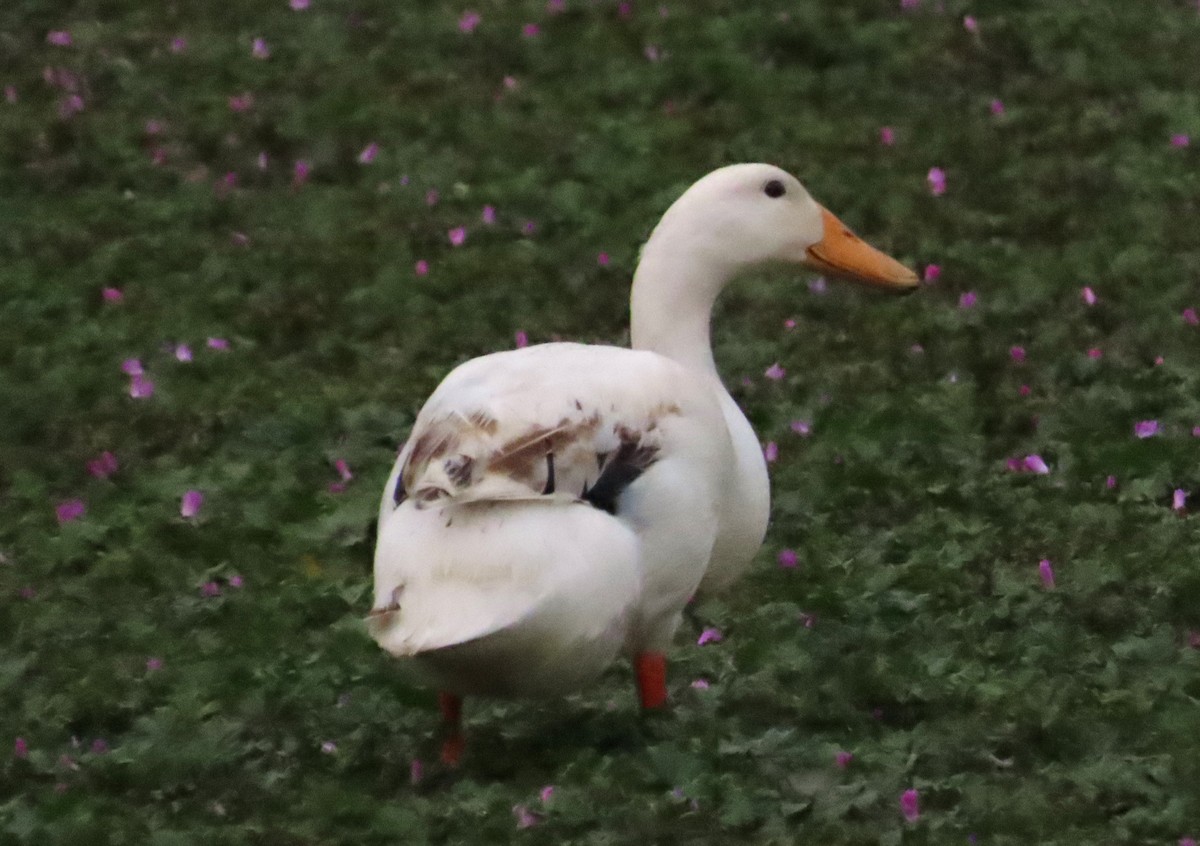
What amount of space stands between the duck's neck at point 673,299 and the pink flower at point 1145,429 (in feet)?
6.58

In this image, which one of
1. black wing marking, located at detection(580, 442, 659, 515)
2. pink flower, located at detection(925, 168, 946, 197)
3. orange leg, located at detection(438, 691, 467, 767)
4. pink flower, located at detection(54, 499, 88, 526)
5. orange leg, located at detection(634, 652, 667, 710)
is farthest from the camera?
pink flower, located at detection(925, 168, 946, 197)

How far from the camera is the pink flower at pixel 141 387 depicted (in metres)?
8.18

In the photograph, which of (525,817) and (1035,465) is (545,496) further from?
(1035,465)

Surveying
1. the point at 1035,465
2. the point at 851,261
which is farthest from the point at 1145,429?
the point at 851,261

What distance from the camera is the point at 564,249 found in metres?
9.35

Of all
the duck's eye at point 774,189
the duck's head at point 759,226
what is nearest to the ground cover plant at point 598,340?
the duck's head at point 759,226

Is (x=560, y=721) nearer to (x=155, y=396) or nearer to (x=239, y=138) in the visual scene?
(x=155, y=396)

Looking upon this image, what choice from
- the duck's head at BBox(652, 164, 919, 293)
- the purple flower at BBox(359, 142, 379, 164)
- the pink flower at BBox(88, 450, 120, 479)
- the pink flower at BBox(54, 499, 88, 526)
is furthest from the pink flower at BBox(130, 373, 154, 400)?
the duck's head at BBox(652, 164, 919, 293)

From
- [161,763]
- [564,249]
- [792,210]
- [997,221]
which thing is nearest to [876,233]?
[997,221]

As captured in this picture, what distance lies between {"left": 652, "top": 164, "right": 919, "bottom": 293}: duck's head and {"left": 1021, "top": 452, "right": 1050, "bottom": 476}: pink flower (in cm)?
99

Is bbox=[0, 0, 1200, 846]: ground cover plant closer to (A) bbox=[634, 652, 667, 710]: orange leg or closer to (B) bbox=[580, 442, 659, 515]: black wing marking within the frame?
(A) bbox=[634, 652, 667, 710]: orange leg

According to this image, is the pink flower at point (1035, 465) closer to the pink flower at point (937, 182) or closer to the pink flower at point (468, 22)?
the pink flower at point (937, 182)

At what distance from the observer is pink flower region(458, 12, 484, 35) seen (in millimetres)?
11336

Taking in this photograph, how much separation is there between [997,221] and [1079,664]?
12.2 feet
